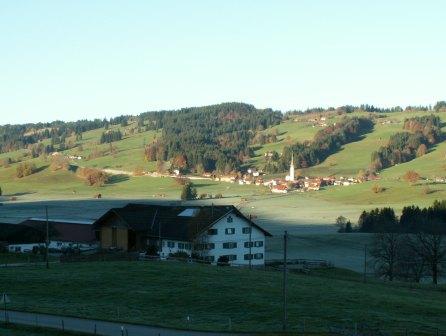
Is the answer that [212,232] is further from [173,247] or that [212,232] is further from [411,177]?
[411,177]

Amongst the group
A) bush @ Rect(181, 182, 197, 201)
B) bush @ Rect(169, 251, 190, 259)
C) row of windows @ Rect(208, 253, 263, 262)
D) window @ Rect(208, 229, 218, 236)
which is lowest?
row of windows @ Rect(208, 253, 263, 262)

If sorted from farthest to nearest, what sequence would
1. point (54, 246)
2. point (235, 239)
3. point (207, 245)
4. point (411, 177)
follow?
point (411, 177)
point (54, 246)
point (235, 239)
point (207, 245)

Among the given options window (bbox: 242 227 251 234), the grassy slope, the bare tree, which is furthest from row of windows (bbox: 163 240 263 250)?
the grassy slope

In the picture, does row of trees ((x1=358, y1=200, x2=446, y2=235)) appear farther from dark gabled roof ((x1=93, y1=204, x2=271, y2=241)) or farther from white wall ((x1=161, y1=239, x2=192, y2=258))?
white wall ((x1=161, y1=239, x2=192, y2=258))

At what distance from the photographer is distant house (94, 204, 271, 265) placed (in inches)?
3228

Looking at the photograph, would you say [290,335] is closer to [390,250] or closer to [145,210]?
[390,250]

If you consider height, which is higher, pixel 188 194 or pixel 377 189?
pixel 377 189

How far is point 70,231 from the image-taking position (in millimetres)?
99625

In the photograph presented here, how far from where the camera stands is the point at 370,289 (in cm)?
5819

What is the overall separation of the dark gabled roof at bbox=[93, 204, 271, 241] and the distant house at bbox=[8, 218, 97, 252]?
17.3ft

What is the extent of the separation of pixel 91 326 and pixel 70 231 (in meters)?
62.6

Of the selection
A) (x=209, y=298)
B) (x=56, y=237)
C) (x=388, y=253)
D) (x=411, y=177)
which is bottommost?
(x=209, y=298)

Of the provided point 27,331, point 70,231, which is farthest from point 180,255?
point 27,331

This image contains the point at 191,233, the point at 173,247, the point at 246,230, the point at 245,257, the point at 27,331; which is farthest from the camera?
the point at 246,230
